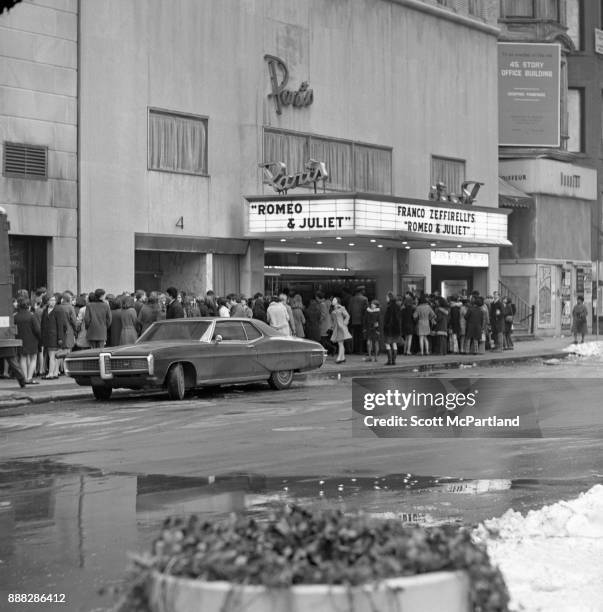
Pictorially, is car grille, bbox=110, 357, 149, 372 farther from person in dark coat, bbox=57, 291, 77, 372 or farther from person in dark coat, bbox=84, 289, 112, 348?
person in dark coat, bbox=84, 289, 112, 348

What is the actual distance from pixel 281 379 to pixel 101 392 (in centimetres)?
372

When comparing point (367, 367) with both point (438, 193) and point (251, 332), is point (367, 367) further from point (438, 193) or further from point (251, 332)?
point (438, 193)

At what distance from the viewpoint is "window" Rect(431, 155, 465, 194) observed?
133ft

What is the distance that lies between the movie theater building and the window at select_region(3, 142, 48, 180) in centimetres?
116

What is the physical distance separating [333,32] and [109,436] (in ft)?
75.8

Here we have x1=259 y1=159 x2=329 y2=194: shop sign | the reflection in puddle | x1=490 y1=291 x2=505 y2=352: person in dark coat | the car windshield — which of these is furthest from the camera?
x1=490 y1=291 x2=505 y2=352: person in dark coat

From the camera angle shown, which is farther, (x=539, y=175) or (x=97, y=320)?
(x=539, y=175)

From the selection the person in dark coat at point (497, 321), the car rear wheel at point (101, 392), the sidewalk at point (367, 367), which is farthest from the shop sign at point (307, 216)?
the car rear wheel at point (101, 392)

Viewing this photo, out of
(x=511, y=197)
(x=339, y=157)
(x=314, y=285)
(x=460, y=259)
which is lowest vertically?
(x=314, y=285)

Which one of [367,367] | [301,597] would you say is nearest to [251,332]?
[367,367]

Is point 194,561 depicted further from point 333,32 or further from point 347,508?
point 333,32

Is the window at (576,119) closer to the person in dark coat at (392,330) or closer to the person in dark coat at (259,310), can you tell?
the person in dark coat at (392,330)

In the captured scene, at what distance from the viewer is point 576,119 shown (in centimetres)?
5266

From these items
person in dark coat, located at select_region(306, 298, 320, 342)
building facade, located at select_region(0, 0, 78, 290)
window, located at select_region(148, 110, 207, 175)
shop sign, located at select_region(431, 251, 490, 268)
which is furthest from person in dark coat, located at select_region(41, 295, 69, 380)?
shop sign, located at select_region(431, 251, 490, 268)
